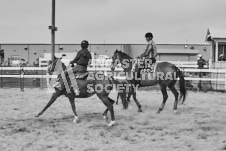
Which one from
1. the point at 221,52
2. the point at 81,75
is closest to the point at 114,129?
the point at 81,75

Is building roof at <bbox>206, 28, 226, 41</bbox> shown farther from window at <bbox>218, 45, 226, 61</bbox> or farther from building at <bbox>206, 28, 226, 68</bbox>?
window at <bbox>218, 45, 226, 61</bbox>

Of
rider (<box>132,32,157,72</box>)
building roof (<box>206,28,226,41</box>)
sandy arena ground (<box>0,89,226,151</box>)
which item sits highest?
building roof (<box>206,28,226,41</box>)

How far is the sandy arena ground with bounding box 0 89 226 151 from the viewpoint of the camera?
5.93 meters

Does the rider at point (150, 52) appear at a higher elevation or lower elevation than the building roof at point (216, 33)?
lower

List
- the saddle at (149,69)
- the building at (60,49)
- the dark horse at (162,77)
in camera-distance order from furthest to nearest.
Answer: the building at (60,49) < the saddle at (149,69) < the dark horse at (162,77)

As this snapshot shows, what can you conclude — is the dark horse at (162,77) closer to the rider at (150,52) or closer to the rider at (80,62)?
the rider at (150,52)

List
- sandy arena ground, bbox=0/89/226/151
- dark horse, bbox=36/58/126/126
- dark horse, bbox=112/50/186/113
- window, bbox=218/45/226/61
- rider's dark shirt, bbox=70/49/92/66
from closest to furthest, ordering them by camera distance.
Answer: sandy arena ground, bbox=0/89/226/151 → dark horse, bbox=36/58/126/126 → rider's dark shirt, bbox=70/49/92/66 → dark horse, bbox=112/50/186/113 → window, bbox=218/45/226/61

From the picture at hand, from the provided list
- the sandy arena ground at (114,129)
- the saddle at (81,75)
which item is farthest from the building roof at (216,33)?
the saddle at (81,75)

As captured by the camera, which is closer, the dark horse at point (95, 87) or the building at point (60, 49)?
the dark horse at point (95, 87)

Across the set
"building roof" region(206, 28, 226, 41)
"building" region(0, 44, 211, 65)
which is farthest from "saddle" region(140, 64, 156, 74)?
"building" region(0, 44, 211, 65)

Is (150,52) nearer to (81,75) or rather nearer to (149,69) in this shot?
(149,69)

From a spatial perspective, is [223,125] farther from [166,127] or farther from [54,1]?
[54,1]

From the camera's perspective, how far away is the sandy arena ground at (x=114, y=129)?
19.4 ft

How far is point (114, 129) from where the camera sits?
24.5 feet
